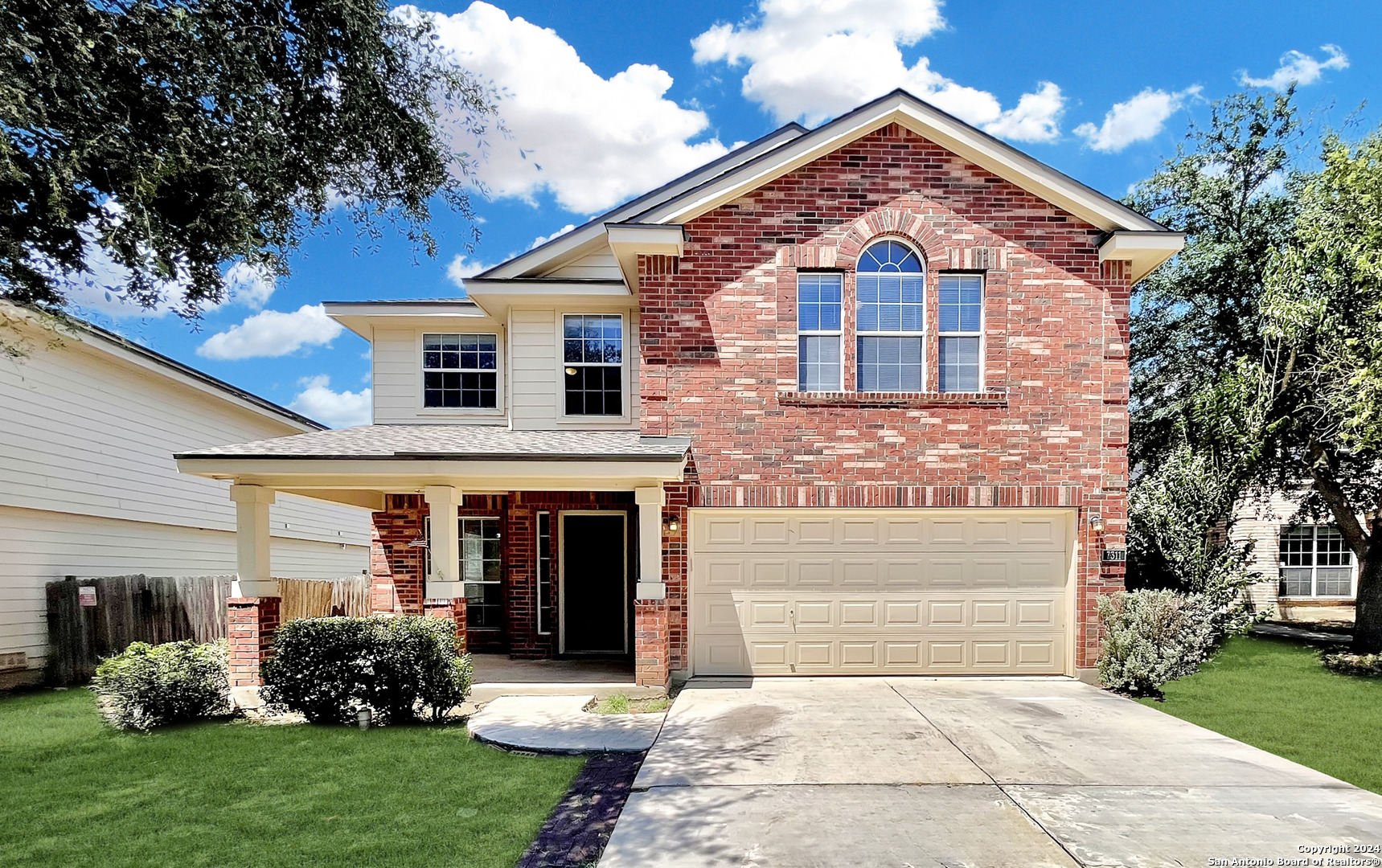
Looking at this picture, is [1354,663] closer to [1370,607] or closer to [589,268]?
[1370,607]

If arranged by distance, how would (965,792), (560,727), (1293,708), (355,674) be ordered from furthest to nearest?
(1293,708)
(355,674)
(560,727)
(965,792)

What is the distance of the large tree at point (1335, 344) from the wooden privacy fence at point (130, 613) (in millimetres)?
15852

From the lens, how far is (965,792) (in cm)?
567

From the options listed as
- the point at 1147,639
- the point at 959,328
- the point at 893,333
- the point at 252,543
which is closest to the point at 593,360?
the point at 893,333

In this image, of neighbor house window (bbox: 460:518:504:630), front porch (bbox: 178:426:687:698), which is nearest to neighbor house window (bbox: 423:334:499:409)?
front porch (bbox: 178:426:687:698)

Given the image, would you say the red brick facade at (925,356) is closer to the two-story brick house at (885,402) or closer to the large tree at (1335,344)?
the two-story brick house at (885,402)

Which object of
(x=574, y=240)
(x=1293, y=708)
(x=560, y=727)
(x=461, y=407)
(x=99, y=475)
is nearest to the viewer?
(x=560, y=727)

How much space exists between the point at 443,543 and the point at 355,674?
1.76m

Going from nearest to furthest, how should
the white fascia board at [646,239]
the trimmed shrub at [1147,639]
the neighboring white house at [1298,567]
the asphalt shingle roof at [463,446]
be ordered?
the asphalt shingle roof at [463,446] → the trimmed shrub at [1147,639] → the white fascia board at [646,239] → the neighboring white house at [1298,567]

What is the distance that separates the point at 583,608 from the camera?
12.0 m

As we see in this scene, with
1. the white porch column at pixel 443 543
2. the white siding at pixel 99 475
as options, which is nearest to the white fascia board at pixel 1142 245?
the white porch column at pixel 443 543

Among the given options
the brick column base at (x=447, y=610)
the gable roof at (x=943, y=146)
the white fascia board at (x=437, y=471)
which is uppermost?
the gable roof at (x=943, y=146)

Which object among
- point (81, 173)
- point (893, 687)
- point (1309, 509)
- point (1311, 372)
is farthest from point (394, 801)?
point (1309, 509)

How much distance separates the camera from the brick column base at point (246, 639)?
9.10m
